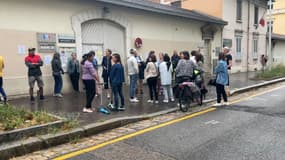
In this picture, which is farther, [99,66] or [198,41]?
[198,41]

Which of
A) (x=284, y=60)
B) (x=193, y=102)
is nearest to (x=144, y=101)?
(x=193, y=102)

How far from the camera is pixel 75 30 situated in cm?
1164

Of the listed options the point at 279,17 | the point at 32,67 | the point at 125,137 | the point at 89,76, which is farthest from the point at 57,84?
the point at 279,17

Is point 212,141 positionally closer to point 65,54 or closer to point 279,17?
point 65,54

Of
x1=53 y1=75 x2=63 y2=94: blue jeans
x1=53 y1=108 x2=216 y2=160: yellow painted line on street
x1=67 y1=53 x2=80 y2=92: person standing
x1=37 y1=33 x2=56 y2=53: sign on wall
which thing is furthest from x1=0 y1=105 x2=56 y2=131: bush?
x1=67 y1=53 x2=80 y2=92: person standing

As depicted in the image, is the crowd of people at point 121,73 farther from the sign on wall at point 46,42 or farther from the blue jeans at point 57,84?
the sign on wall at point 46,42

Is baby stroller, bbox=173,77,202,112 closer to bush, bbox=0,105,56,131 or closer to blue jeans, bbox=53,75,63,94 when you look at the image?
bush, bbox=0,105,56,131

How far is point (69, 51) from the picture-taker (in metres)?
11.5

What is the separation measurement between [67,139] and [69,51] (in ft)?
21.0

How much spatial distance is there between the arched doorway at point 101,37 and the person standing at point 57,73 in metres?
1.96

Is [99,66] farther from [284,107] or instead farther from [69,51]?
[284,107]

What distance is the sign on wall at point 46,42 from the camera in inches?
416

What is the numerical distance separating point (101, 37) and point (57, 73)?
3.30 metres

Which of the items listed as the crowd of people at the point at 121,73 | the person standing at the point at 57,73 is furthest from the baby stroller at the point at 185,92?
the person standing at the point at 57,73
